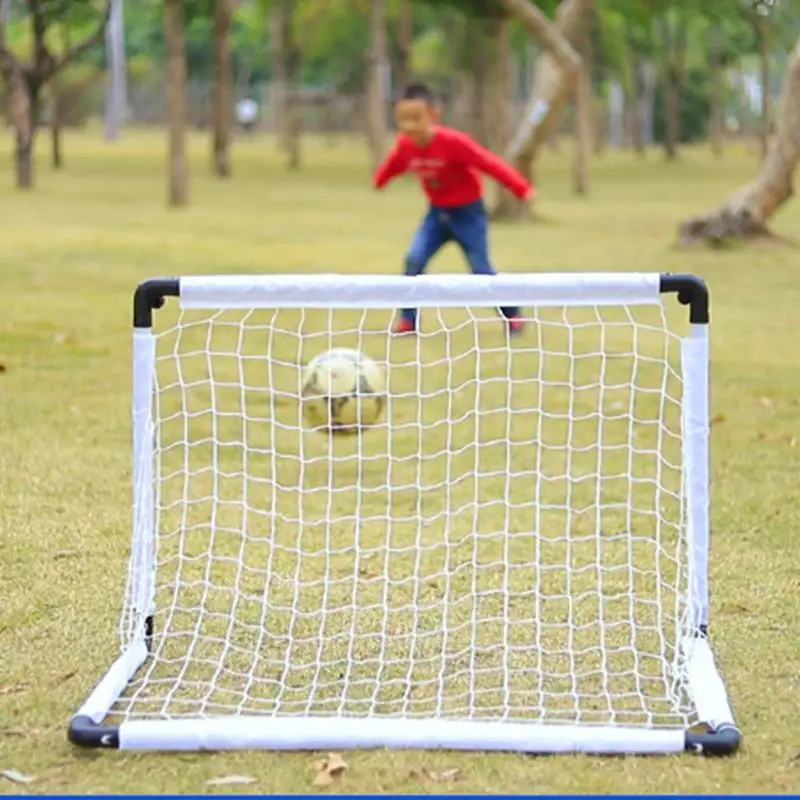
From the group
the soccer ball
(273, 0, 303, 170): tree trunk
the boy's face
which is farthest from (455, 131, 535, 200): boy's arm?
(273, 0, 303, 170): tree trunk

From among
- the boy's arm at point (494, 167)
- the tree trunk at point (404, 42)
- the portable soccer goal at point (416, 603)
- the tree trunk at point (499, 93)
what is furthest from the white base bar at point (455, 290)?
the tree trunk at point (404, 42)

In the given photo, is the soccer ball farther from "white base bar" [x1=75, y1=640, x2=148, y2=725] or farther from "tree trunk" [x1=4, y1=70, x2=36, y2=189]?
"tree trunk" [x1=4, y1=70, x2=36, y2=189]

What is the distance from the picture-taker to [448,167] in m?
10.4

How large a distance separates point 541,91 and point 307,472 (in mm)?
15438

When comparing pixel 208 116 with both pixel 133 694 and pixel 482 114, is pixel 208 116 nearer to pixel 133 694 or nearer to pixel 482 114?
pixel 482 114

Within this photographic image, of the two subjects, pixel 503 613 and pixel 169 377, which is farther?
pixel 169 377

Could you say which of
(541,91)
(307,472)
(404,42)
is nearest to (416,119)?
(307,472)

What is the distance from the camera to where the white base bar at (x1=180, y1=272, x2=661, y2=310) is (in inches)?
171

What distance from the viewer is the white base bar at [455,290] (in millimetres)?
4344

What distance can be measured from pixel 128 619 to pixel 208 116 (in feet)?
228

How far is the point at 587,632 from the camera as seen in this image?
4.86 meters

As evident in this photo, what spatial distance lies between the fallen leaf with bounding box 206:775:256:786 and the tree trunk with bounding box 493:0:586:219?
17986 millimetres

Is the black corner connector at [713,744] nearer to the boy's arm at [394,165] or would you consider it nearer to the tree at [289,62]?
the boy's arm at [394,165]

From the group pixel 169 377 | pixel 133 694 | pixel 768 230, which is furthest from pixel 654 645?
pixel 768 230
